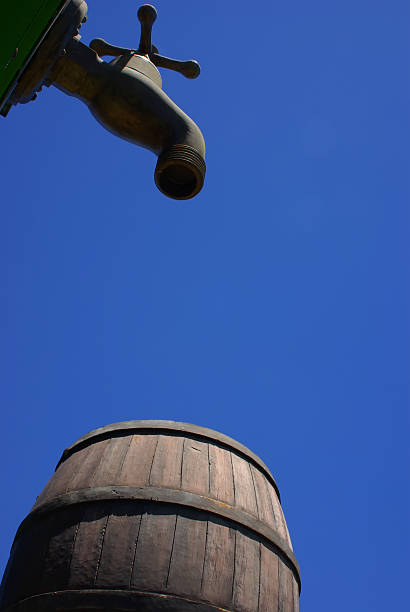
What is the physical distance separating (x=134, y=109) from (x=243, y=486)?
217 cm

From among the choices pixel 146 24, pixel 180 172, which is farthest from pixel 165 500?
pixel 146 24

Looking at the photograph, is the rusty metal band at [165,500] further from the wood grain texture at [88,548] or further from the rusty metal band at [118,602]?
the rusty metal band at [118,602]

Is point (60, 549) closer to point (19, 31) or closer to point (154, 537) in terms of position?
point (154, 537)

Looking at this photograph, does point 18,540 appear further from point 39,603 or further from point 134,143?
point 134,143

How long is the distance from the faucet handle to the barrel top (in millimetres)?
2090

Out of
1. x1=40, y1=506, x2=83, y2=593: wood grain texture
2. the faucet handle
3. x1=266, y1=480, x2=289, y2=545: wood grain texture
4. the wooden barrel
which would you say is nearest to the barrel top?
the wooden barrel

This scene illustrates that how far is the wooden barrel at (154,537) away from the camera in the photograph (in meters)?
2.69

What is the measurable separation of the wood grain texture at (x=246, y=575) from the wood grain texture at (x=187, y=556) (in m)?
0.20

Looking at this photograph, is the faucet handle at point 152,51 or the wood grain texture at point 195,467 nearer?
the faucet handle at point 152,51

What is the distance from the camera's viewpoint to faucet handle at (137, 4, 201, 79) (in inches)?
118

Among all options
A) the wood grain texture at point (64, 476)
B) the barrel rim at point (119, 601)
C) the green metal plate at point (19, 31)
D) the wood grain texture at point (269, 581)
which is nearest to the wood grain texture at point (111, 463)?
the wood grain texture at point (64, 476)

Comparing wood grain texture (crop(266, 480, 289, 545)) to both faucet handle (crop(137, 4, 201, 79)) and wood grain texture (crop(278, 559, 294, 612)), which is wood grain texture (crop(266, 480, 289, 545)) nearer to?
wood grain texture (crop(278, 559, 294, 612))

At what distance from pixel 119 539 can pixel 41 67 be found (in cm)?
218

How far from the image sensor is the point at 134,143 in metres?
2.54
